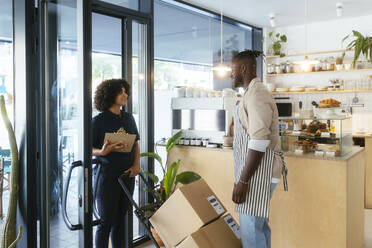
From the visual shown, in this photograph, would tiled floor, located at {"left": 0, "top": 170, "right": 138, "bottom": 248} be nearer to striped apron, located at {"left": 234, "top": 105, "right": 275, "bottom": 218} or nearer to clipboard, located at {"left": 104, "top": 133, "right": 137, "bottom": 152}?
clipboard, located at {"left": 104, "top": 133, "right": 137, "bottom": 152}

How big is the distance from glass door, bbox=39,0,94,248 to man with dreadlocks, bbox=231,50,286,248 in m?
0.96

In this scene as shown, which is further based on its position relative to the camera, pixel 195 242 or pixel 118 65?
pixel 118 65

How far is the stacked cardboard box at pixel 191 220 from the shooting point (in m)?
2.16

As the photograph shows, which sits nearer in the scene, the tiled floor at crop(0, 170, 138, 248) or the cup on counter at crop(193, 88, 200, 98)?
the tiled floor at crop(0, 170, 138, 248)

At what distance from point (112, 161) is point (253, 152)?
1071 millimetres

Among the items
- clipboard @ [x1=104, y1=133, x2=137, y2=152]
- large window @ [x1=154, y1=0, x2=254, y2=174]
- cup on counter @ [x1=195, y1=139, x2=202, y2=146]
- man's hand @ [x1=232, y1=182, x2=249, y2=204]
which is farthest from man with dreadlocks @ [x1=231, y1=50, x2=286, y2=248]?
large window @ [x1=154, y1=0, x2=254, y2=174]

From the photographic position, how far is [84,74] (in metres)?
2.02

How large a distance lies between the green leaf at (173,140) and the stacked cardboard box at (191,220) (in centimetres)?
139

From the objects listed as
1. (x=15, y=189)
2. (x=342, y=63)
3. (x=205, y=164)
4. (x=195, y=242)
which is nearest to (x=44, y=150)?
(x=15, y=189)

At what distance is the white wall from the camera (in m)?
6.27

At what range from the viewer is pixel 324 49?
6.62 m

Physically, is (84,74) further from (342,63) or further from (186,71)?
(342,63)

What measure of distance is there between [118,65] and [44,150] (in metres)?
1.12

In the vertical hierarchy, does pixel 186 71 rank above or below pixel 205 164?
above
